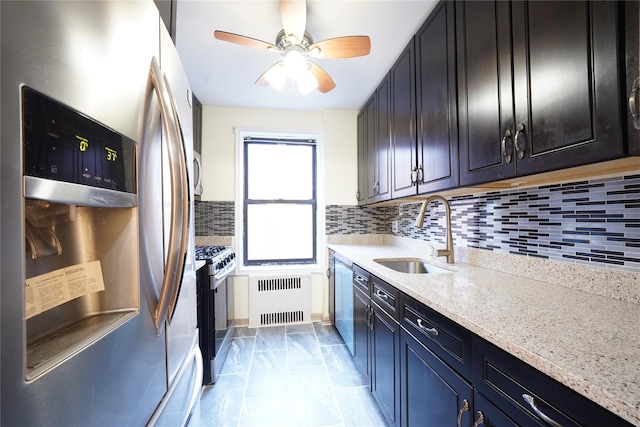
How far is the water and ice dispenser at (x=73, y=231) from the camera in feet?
1.27

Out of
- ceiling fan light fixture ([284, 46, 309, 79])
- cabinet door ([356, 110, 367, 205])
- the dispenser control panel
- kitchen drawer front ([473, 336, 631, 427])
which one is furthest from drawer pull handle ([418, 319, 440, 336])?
cabinet door ([356, 110, 367, 205])

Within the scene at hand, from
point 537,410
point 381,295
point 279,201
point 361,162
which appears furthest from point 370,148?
point 537,410

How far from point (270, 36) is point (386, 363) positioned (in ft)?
7.45

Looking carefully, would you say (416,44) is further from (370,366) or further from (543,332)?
(370,366)

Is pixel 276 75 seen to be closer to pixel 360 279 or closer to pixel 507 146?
pixel 507 146

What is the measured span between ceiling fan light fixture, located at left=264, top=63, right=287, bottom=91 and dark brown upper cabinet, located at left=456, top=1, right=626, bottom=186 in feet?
3.52

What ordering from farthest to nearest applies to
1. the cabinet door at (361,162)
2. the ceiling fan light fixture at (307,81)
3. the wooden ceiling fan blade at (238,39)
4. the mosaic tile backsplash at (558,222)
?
1. the cabinet door at (361,162)
2. the ceiling fan light fixture at (307,81)
3. the wooden ceiling fan blade at (238,39)
4. the mosaic tile backsplash at (558,222)

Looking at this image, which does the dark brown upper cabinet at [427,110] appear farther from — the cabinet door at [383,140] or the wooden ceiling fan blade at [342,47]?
the wooden ceiling fan blade at [342,47]

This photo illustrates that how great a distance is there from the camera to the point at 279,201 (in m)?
3.24

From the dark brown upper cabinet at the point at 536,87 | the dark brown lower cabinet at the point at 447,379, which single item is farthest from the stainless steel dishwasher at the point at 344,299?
the dark brown upper cabinet at the point at 536,87

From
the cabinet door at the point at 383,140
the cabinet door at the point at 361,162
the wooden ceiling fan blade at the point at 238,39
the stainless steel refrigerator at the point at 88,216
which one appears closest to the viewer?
the stainless steel refrigerator at the point at 88,216

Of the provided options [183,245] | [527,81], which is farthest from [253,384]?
[527,81]

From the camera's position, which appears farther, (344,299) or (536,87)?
(344,299)

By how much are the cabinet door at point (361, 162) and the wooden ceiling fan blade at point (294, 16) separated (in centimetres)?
149
